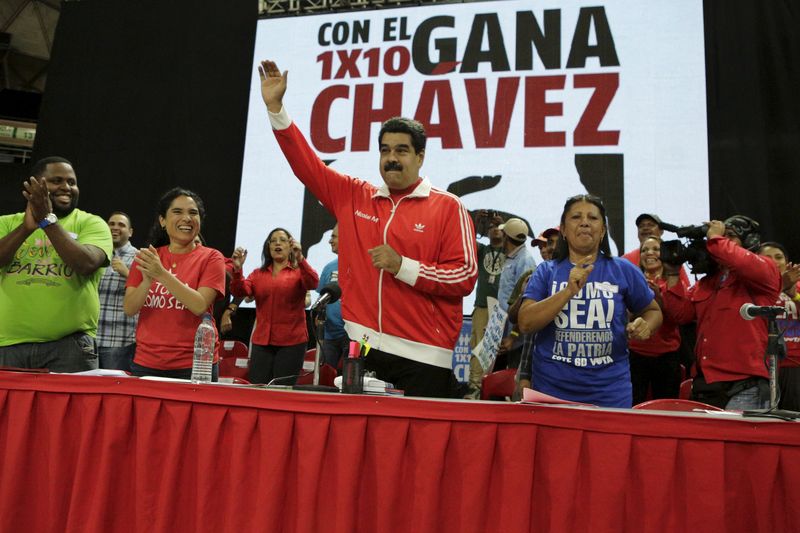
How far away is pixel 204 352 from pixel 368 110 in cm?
399

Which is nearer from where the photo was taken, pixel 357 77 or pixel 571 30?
pixel 571 30

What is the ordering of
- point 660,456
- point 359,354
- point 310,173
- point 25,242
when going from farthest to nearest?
point 25,242 → point 310,173 → point 359,354 → point 660,456

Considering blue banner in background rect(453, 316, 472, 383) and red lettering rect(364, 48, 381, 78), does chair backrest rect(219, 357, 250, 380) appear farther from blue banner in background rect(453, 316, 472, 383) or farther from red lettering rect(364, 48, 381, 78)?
red lettering rect(364, 48, 381, 78)

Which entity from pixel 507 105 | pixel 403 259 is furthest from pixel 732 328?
pixel 507 105

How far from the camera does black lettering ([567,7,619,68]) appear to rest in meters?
5.55

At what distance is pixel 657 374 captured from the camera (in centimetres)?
408

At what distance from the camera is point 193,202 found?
116 inches

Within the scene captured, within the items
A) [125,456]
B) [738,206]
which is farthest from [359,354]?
[738,206]

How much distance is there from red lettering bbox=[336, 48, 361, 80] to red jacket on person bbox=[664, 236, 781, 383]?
3.78m

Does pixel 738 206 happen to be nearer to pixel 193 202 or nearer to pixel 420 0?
pixel 420 0

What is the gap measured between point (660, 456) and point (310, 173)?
159 centimetres

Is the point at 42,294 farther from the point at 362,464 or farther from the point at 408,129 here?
the point at 362,464

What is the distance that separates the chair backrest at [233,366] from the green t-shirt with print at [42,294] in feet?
8.16

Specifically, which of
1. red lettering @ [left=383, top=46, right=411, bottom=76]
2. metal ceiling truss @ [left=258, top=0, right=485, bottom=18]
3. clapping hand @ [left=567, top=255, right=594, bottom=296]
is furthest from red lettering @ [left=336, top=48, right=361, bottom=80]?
clapping hand @ [left=567, top=255, right=594, bottom=296]
